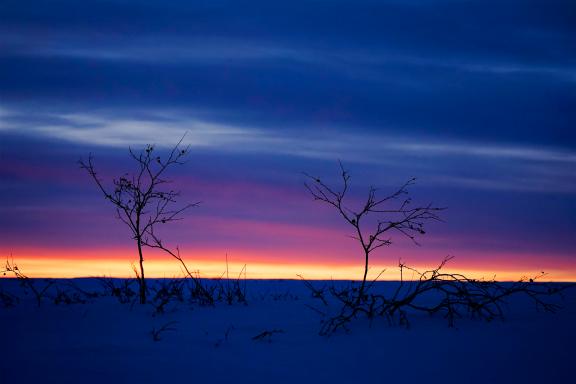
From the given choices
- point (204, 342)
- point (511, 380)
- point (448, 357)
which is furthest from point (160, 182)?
point (511, 380)

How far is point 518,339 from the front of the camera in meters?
5.31

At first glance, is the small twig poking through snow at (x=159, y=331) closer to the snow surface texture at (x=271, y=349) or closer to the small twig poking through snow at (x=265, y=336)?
the snow surface texture at (x=271, y=349)

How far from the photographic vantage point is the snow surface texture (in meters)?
4.43

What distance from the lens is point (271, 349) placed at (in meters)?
5.14

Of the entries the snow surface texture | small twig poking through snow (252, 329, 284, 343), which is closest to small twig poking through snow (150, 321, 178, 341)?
the snow surface texture

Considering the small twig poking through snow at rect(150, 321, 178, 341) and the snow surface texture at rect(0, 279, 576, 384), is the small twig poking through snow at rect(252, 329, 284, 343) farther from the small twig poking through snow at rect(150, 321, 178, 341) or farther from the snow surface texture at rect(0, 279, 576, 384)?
the small twig poking through snow at rect(150, 321, 178, 341)

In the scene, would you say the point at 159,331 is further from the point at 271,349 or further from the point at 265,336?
the point at 271,349

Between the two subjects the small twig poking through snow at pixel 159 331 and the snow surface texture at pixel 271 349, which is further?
the small twig poking through snow at pixel 159 331

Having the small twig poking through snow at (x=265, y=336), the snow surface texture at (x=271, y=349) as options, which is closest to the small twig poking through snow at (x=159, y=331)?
the snow surface texture at (x=271, y=349)

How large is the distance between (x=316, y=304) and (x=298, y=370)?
10.5 feet

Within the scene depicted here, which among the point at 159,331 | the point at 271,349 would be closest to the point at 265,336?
the point at 271,349

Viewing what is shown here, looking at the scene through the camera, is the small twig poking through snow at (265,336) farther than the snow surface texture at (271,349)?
Yes

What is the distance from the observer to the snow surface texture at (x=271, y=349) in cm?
443

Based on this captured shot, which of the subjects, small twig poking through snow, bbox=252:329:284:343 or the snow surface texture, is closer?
the snow surface texture
